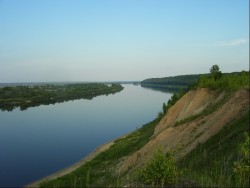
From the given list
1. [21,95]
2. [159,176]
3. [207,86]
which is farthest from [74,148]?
[21,95]

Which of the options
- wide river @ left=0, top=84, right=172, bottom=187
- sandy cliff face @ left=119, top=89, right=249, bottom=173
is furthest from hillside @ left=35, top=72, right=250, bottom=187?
wide river @ left=0, top=84, right=172, bottom=187

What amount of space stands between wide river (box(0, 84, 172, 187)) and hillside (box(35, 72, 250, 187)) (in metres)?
8.36

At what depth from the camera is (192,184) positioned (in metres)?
10.8

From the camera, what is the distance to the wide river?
40.0m

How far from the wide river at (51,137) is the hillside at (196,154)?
8.36 meters

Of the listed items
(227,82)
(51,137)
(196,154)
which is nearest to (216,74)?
(227,82)

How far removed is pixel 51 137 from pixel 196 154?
40165 mm

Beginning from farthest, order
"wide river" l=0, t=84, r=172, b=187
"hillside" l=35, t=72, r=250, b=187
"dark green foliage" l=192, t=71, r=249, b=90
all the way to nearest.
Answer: "wide river" l=0, t=84, r=172, b=187, "dark green foliage" l=192, t=71, r=249, b=90, "hillside" l=35, t=72, r=250, b=187

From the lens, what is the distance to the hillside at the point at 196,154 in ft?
37.7

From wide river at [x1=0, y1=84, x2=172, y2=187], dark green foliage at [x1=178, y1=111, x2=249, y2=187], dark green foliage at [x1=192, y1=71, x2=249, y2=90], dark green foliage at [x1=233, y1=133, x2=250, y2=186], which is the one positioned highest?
dark green foliage at [x1=192, y1=71, x2=249, y2=90]

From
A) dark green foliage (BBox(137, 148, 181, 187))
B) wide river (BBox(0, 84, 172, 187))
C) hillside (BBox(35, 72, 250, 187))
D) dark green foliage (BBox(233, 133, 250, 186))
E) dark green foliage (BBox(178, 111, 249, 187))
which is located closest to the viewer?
dark green foliage (BBox(137, 148, 181, 187))

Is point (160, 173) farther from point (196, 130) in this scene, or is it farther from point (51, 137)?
point (51, 137)

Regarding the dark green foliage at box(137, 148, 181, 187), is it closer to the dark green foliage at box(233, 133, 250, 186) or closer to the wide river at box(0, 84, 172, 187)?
the dark green foliage at box(233, 133, 250, 186)

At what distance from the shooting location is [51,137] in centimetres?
5819
